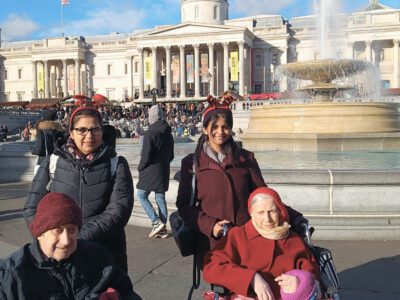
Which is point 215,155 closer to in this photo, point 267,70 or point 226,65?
point 226,65

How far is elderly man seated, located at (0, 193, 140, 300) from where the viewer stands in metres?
2.37

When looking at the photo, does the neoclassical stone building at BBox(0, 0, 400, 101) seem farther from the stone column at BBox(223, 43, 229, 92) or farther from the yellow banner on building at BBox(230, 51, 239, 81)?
the yellow banner on building at BBox(230, 51, 239, 81)

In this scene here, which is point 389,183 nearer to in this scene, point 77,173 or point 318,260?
point 318,260

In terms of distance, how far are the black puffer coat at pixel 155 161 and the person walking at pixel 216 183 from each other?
2.77 m

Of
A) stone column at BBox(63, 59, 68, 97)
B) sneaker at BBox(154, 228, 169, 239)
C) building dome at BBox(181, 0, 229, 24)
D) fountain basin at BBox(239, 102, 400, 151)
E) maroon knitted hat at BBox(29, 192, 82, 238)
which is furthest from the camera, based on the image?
stone column at BBox(63, 59, 68, 97)

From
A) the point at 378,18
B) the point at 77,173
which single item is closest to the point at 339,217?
the point at 77,173

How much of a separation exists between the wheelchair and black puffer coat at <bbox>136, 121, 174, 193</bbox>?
134 inches

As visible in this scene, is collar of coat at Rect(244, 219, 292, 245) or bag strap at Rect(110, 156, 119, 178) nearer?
collar of coat at Rect(244, 219, 292, 245)

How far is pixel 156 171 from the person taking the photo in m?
6.49

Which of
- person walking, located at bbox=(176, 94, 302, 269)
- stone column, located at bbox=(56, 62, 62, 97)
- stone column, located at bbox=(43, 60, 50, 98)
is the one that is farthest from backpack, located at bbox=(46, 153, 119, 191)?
stone column, located at bbox=(56, 62, 62, 97)

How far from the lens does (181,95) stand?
72.3 metres

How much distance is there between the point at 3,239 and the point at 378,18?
7302cm

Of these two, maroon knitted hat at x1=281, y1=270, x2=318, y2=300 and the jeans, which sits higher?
maroon knitted hat at x1=281, y1=270, x2=318, y2=300

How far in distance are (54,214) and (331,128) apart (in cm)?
1142
